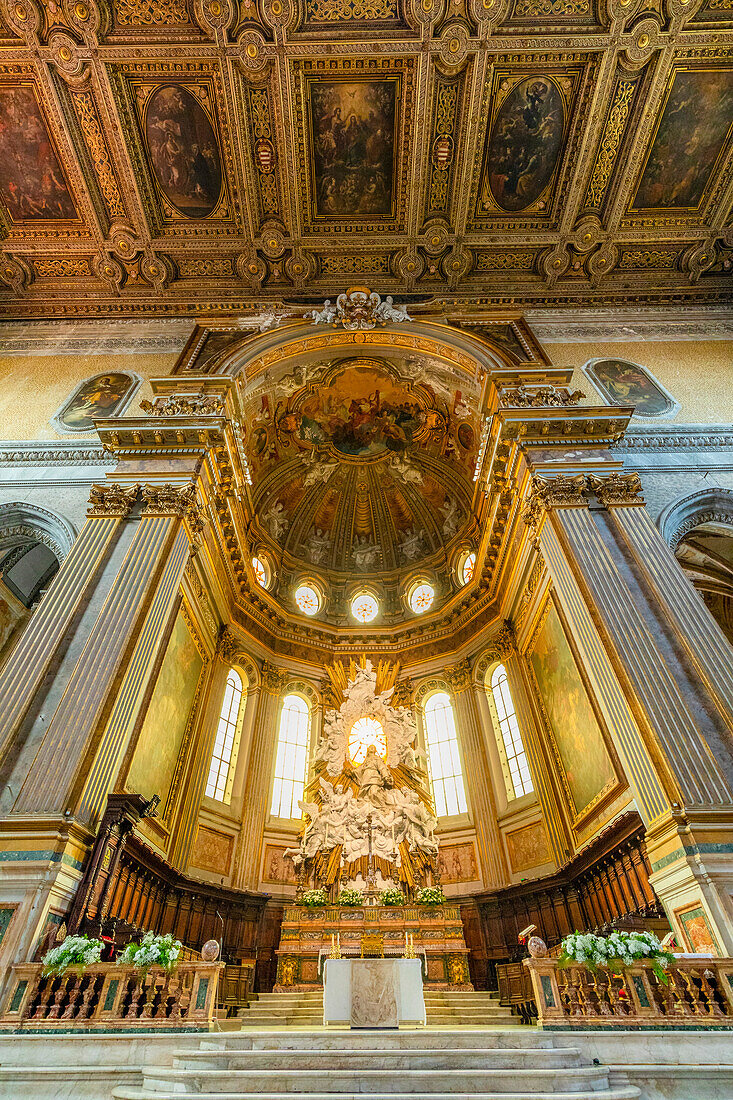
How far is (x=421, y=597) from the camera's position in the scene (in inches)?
771

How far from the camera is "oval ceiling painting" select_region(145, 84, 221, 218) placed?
14359 mm

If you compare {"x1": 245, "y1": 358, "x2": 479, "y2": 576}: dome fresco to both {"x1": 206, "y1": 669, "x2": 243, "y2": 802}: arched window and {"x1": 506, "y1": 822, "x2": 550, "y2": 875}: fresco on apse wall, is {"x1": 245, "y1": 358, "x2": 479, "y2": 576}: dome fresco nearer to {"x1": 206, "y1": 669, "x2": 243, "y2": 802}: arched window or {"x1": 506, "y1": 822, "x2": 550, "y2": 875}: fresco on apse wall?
{"x1": 206, "y1": 669, "x2": 243, "y2": 802}: arched window

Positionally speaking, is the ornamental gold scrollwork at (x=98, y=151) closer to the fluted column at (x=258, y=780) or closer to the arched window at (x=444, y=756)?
the fluted column at (x=258, y=780)

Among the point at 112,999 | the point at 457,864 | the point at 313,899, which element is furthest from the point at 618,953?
the point at 457,864

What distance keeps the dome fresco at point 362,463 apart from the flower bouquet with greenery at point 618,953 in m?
12.8

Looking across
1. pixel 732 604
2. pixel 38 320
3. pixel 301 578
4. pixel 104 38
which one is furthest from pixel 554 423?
pixel 38 320

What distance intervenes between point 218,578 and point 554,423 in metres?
8.75

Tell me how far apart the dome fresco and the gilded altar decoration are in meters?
5.48

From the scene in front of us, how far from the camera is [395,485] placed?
20156 millimetres

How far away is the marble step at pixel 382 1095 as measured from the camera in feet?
14.1

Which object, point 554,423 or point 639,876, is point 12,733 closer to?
point 639,876

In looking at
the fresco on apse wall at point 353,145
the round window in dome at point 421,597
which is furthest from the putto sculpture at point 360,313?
the round window in dome at point 421,597

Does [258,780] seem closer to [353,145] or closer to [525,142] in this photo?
[353,145]

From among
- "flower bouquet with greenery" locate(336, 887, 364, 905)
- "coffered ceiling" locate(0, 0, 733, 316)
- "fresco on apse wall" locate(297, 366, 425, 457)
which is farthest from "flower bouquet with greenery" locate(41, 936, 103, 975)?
"coffered ceiling" locate(0, 0, 733, 316)
